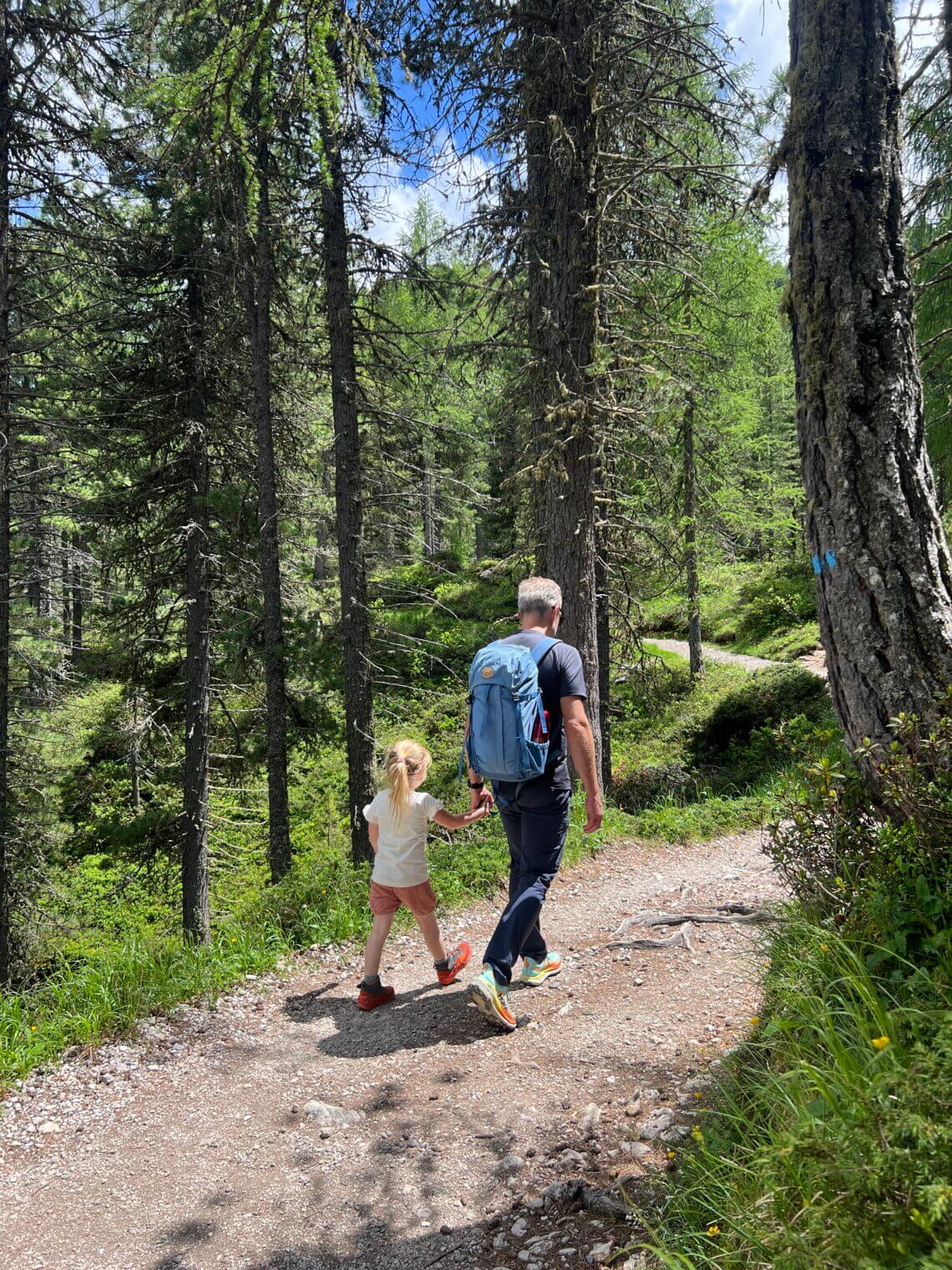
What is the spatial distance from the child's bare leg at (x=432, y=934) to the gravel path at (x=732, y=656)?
1353 centimetres

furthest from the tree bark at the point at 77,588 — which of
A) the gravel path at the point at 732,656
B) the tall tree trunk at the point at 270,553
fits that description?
the gravel path at the point at 732,656

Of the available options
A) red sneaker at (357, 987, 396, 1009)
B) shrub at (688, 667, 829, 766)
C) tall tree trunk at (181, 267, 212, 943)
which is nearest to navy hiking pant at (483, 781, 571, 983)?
red sneaker at (357, 987, 396, 1009)

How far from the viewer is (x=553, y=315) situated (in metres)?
7.80

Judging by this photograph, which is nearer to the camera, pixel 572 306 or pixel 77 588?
pixel 572 306

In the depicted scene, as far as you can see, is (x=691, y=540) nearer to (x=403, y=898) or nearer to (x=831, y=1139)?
(x=403, y=898)

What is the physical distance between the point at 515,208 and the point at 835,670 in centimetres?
642

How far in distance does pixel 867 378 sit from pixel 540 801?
101 inches

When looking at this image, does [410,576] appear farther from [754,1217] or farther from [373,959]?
[754,1217]

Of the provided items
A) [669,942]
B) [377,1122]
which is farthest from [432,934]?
[669,942]

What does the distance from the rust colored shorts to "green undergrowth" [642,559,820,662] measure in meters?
14.2

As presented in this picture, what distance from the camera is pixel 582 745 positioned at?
4.02 m

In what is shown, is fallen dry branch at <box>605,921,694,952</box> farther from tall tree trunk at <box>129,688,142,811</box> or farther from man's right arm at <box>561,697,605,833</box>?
tall tree trunk at <box>129,688,142,811</box>

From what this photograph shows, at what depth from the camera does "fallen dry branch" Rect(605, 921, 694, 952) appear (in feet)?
16.4

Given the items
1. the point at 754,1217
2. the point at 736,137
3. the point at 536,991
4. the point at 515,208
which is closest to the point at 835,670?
the point at 754,1217
